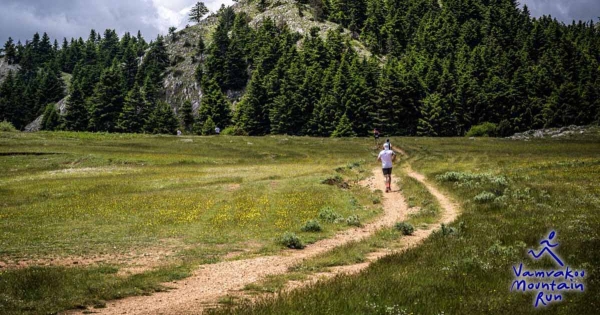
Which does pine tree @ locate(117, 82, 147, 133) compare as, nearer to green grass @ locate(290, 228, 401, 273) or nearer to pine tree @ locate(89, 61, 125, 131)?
pine tree @ locate(89, 61, 125, 131)

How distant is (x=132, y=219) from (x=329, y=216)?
35.1 feet

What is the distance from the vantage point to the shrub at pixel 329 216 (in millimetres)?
A: 22031

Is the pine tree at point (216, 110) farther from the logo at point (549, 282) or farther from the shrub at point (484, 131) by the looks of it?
the logo at point (549, 282)

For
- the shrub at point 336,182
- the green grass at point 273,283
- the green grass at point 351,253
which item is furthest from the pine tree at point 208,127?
the green grass at point 273,283

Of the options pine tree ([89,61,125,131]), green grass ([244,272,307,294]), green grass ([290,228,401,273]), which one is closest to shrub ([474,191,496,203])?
green grass ([290,228,401,273])

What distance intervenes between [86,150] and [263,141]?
105 feet

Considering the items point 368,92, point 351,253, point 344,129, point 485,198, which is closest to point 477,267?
point 351,253

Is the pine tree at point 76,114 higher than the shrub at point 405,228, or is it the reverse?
the pine tree at point 76,114

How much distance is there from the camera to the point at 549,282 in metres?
9.54

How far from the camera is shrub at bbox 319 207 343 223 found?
22.0 metres

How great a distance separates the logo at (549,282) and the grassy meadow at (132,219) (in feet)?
29.7

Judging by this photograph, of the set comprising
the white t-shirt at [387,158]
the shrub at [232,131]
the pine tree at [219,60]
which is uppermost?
the pine tree at [219,60]

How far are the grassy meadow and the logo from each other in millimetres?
9058

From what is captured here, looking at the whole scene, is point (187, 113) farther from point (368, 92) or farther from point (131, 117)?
point (368, 92)
